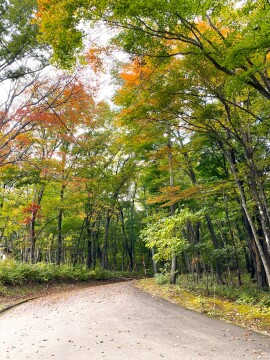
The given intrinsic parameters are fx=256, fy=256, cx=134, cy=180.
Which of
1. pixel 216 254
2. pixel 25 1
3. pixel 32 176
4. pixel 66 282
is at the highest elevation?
pixel 25 1

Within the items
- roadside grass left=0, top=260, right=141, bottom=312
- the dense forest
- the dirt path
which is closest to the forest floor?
roadside grass left=0, top=260, right=141, bottom=312

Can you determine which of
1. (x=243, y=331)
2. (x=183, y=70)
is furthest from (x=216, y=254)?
(x=183, y=70)

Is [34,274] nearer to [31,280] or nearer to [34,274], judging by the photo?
[34,274]

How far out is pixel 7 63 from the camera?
23.4 ft

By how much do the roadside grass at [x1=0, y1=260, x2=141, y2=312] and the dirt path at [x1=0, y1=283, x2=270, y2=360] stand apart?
8.66ft

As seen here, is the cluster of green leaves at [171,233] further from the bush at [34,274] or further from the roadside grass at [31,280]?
the bush at [34,274]

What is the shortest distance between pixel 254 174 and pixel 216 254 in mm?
4829

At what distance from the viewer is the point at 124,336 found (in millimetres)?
4441

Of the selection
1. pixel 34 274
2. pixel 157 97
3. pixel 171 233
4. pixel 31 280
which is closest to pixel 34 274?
pixel 34 274

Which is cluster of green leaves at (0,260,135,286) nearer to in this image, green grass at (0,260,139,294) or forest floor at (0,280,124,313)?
green grass at (0,260,139,294)

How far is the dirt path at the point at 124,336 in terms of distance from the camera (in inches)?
147

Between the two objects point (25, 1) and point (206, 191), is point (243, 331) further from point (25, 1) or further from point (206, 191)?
point (25, 1)

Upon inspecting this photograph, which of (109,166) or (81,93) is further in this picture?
(109,166)

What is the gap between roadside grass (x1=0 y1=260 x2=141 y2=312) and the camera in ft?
30.3
